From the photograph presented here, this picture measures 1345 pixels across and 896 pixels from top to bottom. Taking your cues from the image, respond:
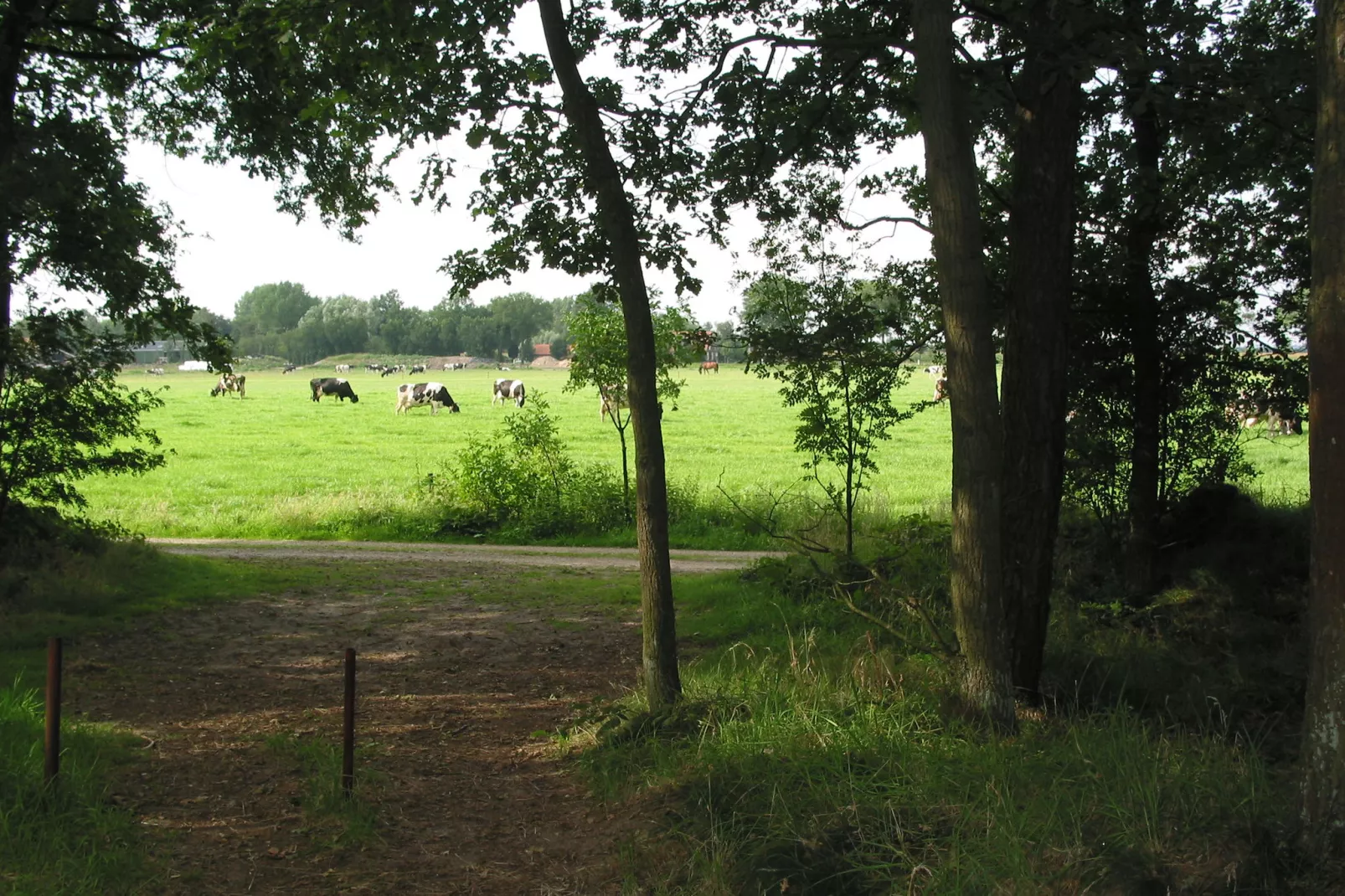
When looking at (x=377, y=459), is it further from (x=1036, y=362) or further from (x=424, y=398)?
(x=1036, y=362)

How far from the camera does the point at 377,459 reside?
35.1 meters

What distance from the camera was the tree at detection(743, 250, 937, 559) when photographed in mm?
10664

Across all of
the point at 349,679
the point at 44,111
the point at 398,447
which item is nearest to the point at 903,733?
the point at 349,679

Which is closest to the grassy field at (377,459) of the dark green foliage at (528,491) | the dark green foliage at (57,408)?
the dark green foliage at (528,491)

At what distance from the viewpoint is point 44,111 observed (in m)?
12.5

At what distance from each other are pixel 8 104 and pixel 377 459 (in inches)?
950

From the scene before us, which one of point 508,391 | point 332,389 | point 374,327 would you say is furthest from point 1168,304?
Answer: point 374,327

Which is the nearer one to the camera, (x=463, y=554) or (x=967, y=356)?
(x=967, y=356)

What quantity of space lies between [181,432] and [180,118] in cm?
3157

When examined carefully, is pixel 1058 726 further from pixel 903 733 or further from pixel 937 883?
pixel 937 883

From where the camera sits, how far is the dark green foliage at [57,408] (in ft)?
36.3

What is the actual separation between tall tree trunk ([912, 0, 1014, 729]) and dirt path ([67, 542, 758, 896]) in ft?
7.04

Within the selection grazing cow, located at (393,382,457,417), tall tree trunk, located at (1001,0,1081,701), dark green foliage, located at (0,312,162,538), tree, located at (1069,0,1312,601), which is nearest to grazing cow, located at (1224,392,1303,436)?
tree, located at (1069,0,1312,601)

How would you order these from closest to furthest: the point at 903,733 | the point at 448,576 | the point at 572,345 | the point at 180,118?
the point at 903,733, the point at 180,118, the point at 448,576, the point at 572,345
